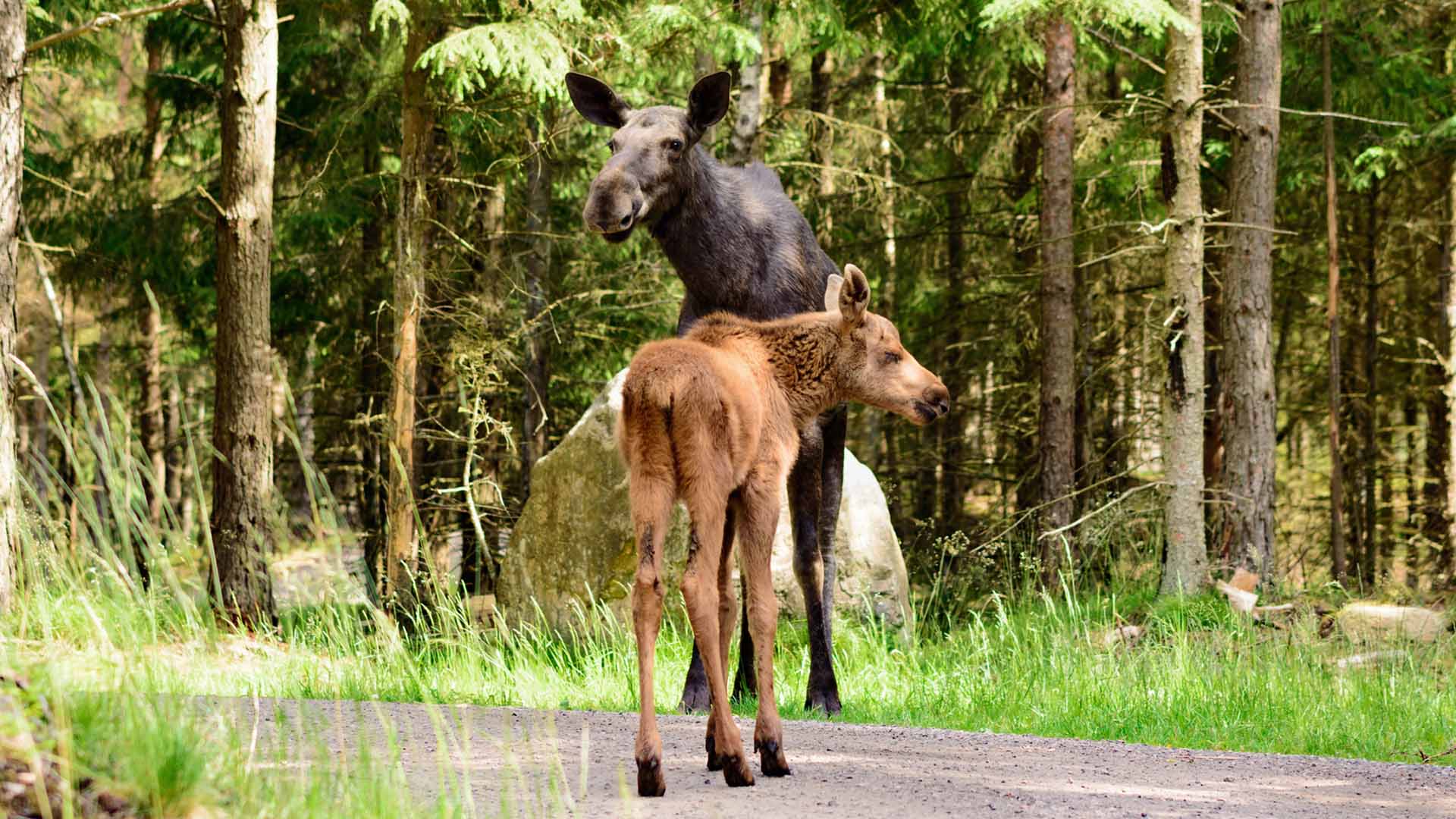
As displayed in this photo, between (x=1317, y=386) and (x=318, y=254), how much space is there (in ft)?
51.3

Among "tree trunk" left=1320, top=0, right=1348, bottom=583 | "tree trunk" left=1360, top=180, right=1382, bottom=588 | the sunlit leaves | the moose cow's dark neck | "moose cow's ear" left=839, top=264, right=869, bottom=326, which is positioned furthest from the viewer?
"tree trunk" left=1360, top=180, right=1382, bottom=588

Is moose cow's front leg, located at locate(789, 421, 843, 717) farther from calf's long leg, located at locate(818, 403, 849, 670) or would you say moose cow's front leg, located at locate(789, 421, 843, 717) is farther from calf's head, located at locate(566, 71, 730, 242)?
calf's head, located at locate(566, 71, 730, 242)

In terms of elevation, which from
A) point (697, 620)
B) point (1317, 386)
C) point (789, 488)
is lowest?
point (697, 620)

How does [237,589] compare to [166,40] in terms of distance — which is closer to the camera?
[237,589]

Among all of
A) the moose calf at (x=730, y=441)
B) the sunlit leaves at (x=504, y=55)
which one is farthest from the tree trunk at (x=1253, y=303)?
the moose calf at (x=730, y=441)

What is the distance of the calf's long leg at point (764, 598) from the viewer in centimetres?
509

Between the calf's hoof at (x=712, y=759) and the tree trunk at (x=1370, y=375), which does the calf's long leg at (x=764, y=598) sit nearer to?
the calf's hoof at (x=712, y=759)

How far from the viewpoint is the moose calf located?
15.9 feet

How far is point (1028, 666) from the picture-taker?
28.2 feet

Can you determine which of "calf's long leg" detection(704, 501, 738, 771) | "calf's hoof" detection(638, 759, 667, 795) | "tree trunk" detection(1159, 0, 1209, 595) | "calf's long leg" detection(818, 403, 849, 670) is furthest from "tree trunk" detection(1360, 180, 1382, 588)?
"calf's hoof" detection(638, 759, 667, 795)

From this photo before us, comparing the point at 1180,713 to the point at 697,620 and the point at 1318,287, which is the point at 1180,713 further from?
the point at 1318,287

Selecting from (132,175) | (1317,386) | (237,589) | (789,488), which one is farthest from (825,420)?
(1317,386)

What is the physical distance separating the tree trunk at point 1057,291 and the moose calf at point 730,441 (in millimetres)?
10049

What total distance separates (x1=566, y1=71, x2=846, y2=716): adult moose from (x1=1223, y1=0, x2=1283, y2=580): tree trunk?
713cm
